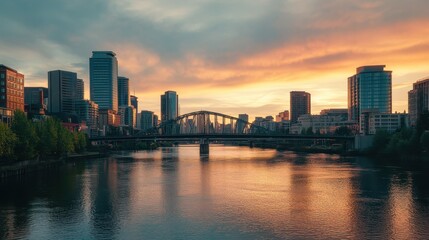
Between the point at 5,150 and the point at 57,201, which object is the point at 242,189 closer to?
the point at 57,201

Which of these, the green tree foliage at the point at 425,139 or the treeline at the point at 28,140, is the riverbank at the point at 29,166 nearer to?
the treeline at the point at 28,140

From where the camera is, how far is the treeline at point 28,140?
65.9 meters

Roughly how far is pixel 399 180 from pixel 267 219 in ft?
121

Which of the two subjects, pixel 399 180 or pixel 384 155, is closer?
pixel 399 180

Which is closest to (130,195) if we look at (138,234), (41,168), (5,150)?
(138,234)

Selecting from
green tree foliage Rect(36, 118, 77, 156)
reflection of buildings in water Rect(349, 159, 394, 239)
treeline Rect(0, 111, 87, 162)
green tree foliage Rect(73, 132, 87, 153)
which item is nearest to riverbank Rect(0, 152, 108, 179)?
treeline Rect(0, 111, 87, 162)

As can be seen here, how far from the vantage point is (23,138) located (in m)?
75.1

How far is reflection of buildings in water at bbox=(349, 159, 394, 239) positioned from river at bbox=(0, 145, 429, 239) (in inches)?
3.7

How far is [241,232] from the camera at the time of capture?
1350 inches

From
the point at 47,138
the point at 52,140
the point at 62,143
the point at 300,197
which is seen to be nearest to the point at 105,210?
the point at 300,197

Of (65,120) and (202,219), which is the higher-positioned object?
(65,120)

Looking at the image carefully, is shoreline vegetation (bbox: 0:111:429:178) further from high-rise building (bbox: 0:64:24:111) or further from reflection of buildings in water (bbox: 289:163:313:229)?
reflection of buildings in water (bbox: 289:163:313:229)

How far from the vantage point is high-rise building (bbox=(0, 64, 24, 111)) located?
5157 inches

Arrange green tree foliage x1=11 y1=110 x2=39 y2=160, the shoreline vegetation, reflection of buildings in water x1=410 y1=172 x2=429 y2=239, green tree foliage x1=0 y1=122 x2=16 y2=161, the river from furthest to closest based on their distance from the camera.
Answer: green tree foliage x1=11 y1=110 x2=39 y2=160 → the shoreline vegetation → green tree foliage x1=0 y1=122 x2=16 y2=161 → reflection of buildings in water x1=410 y1=172 x2=429 y2=239 → the river
